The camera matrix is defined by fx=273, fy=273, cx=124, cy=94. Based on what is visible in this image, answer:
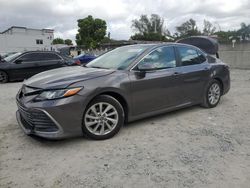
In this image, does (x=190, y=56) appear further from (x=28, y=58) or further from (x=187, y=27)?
(x=187, y=27)

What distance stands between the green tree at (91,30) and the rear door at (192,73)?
117 feet

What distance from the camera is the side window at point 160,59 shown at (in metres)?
4.62

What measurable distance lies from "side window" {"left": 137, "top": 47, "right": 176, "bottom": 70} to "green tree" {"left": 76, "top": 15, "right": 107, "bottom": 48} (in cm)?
3620

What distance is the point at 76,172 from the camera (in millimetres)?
3180

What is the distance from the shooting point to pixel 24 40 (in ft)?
172

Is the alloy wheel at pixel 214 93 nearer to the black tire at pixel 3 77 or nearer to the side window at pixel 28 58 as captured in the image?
the side window at pixel 28 58

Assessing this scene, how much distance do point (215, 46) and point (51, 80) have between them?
767 cm

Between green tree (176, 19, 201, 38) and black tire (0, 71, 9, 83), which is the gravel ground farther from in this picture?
green tree (176, 19, 201, 38)

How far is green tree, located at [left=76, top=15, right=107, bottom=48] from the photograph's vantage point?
40.6 m

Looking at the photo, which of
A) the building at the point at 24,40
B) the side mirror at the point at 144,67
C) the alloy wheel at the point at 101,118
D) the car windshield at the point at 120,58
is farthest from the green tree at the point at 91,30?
the alloy wheel at the point at 101,118

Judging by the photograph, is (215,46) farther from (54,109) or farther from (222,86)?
(54,109)

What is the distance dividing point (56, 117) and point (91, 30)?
38783 mm

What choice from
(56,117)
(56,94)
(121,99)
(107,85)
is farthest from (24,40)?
(56,117)

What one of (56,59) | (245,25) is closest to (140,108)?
(56,59)
